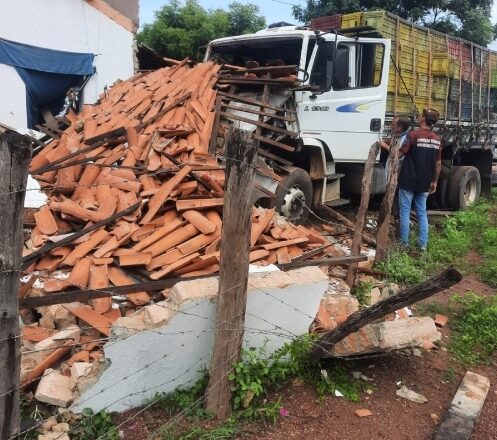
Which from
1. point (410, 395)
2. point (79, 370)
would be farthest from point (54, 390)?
point (410, 395)

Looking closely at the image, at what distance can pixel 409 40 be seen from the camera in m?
8.90

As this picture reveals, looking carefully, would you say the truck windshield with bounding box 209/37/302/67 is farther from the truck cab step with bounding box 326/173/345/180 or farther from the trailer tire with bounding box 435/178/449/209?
the trailer tire with bounding box 435/178/449/209

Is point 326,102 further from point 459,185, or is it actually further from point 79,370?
point 79,370

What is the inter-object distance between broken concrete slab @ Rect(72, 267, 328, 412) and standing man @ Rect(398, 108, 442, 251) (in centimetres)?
353

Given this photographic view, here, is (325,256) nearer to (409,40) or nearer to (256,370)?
(256,370)

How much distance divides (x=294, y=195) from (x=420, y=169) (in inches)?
69.0

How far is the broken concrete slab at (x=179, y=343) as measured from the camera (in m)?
3.19

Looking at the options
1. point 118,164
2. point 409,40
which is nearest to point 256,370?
point 118,164

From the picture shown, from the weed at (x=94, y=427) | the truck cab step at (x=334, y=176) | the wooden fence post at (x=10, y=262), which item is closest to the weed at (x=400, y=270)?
the truck cab step at (x=334, y=176)

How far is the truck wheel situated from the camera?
21.4 ft

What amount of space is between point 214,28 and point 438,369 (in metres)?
17.8

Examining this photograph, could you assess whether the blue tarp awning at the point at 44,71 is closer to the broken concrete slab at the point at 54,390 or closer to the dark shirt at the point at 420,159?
the dark shirt at the point at 420,159

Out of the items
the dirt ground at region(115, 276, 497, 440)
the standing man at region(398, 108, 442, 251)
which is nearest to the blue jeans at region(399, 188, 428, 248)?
the standing man at region(398, 108, 442, 251)

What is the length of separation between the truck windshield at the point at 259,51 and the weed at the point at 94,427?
5.49 m
